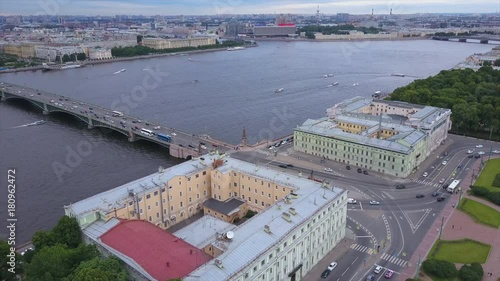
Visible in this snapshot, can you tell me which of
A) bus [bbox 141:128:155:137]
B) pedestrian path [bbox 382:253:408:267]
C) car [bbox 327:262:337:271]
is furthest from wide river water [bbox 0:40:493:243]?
pedestrian path [bbox 382:253:408:267]

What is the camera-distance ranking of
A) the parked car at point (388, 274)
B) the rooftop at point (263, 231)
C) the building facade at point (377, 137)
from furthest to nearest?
the building facade at point (377, 137)
the parked car at point (388, 274)
the rooftop at point (263, 231)

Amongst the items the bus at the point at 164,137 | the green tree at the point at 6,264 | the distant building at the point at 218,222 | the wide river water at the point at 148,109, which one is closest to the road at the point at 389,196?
the distant building at the point at 218,222

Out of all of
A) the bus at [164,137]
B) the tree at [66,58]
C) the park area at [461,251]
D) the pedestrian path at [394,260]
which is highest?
the tree at [66,58]

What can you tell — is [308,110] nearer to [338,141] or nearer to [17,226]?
[338,141]

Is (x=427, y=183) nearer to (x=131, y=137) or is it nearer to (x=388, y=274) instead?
(x=388, y=274)

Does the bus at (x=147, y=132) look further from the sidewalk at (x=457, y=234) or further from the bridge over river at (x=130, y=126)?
the sidewalk at (x=457, y=234)

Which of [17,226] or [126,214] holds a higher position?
[126,214]

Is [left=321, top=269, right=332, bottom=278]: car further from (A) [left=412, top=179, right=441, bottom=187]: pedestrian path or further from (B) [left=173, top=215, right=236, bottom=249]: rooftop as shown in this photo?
(A) [left=412, top=179, right=441, bottom=187]: pedestrian path

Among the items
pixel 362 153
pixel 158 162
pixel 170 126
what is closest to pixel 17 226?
pixel 158 162
